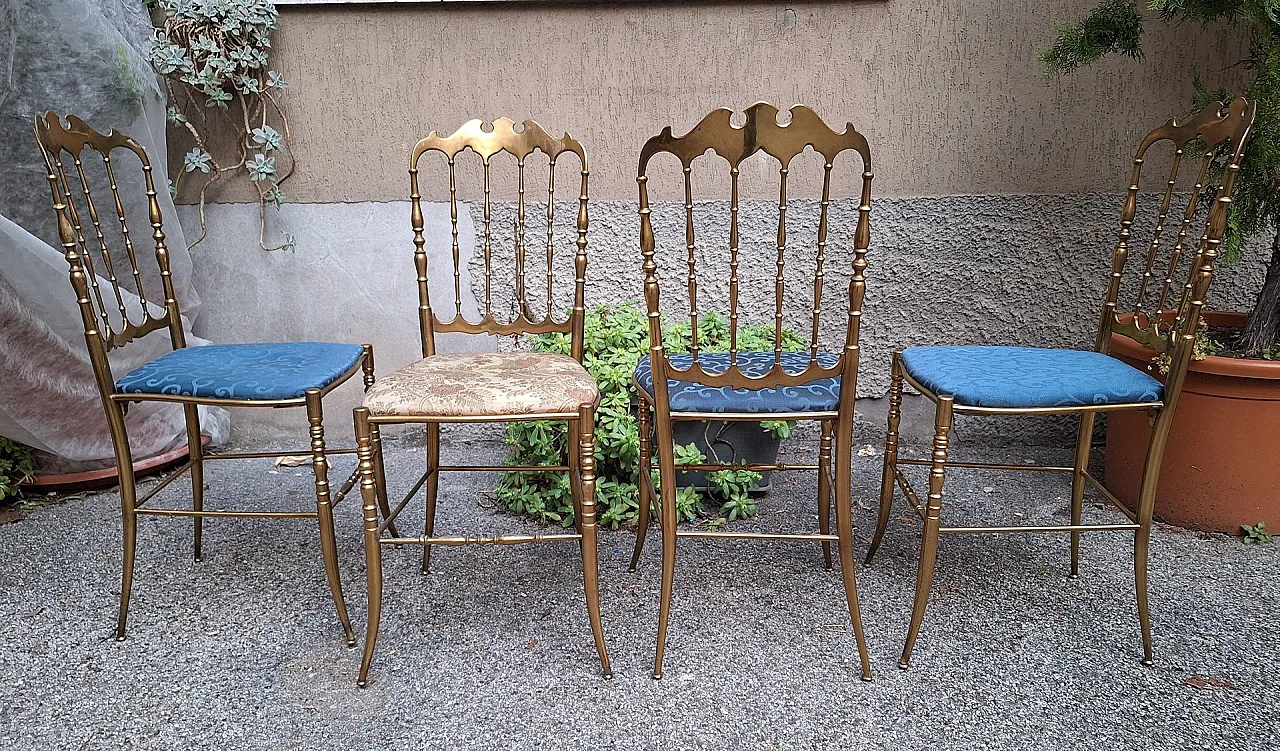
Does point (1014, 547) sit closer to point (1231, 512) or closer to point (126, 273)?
point (1231, 512)

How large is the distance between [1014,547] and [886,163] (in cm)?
143

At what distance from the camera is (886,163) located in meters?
3.08

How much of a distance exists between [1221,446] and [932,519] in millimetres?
1240

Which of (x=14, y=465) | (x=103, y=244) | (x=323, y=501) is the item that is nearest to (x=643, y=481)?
(x=323, y=501)

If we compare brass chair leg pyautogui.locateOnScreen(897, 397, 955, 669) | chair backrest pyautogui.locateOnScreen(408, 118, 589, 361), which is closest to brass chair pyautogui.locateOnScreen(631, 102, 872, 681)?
brass chair leg pyautogui.locateOnScreen(897, 397, 955, 669)

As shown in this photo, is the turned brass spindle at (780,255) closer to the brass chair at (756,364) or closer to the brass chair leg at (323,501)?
the brass chair at (756,364)

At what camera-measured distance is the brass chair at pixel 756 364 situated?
65.3 inches

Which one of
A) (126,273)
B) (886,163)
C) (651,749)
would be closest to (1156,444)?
(651,749)

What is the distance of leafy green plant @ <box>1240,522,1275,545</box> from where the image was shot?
8.28 ft

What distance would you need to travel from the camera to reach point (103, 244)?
2.06 metres

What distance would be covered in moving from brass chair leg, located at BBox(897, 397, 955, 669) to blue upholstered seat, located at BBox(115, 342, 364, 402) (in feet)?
4.62

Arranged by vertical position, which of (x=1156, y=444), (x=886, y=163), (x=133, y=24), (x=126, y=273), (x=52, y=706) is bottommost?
(x=52, y=706)

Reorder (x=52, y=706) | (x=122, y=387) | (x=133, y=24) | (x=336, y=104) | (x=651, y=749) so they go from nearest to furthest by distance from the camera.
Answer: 1. (x=651, y=749)
2. (x=52, y=706)
3. (x=122, y=387)
4. (x=133, y=24)
5. (x=336, y=104)

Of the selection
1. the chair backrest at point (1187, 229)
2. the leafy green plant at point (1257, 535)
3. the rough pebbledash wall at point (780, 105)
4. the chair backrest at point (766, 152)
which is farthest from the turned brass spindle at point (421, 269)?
the leafy green plant at point (1257, 535)
